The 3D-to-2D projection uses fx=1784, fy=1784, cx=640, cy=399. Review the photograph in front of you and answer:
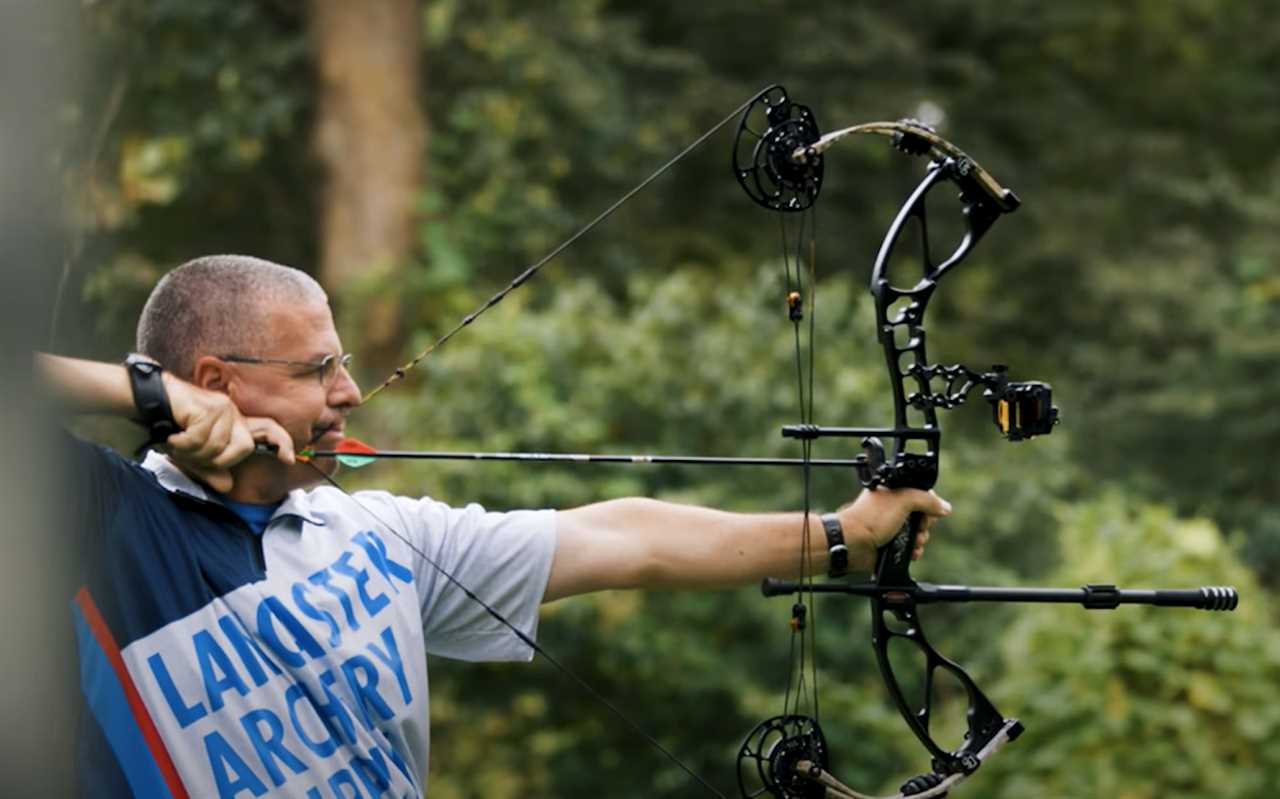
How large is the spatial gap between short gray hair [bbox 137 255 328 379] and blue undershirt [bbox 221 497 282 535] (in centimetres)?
19

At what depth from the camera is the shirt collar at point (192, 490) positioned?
8.06 ft

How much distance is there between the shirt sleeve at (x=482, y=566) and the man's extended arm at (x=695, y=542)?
32 mm

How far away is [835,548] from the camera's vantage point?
2.75 meters

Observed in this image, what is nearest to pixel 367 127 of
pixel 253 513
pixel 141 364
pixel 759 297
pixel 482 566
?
pixel 759 297

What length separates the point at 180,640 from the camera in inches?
91.7

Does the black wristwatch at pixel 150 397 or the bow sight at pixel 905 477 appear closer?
the black wristwatch at pixel 150 397

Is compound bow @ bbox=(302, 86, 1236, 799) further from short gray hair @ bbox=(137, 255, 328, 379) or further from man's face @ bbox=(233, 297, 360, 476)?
short gray hair @ bbox=(137, 255, 328, 379)

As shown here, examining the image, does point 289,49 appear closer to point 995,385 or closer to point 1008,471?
point 1008,471

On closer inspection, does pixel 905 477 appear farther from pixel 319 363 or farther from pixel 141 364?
pixel 141 364

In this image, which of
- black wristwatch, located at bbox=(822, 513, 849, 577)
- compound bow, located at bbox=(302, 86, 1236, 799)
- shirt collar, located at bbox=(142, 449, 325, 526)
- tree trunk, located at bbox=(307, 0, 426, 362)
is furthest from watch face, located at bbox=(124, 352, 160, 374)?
tree trunk, located at bbox=(307, 0, 426, 362)

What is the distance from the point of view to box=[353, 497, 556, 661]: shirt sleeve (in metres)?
2.68

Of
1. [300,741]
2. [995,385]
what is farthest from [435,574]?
[995,385]

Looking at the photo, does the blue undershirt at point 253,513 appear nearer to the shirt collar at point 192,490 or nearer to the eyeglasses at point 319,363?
the shirt collar at point 192,490

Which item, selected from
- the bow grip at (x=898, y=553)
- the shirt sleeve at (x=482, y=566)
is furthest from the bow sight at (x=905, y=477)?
the shirt sleeve at (x=482, y=566)
